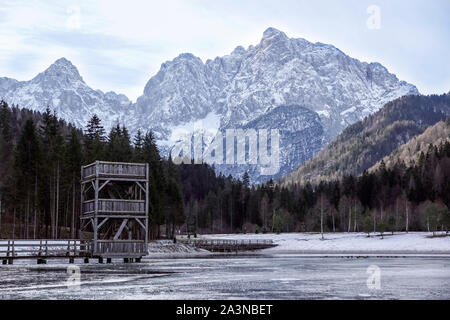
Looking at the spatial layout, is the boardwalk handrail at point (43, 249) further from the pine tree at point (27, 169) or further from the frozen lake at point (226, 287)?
the pine tree at point (27, 169)

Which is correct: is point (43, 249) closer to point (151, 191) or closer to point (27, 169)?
point (27, 169)

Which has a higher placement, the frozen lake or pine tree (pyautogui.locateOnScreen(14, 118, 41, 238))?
pine tree (pyautogui.locateOnScreen(14, 118, 41, 238))

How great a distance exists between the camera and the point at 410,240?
110m

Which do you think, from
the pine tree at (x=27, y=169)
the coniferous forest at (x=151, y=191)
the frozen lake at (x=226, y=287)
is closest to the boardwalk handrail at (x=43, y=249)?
the frozen lake at (x=226, y=287)

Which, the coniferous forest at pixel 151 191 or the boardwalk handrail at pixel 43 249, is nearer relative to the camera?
the boardwalk handrail at pixel 43 249

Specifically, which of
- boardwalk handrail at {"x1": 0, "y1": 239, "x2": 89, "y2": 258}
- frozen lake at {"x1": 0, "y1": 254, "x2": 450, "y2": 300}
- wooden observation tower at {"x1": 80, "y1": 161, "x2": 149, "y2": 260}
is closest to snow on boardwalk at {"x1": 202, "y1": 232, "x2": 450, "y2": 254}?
wooden observation tower at {"x1": 80, "y1": 161, "x2": 149, "y2": 260}

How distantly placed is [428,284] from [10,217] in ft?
327

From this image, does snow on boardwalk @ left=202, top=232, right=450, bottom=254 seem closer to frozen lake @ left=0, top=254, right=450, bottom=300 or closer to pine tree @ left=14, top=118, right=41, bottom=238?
pine tree @ left=14, top=118, right=41, bottom=238

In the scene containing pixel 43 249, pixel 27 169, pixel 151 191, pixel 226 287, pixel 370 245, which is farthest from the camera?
pixel 370 245

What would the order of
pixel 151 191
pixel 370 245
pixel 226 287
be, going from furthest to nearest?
pixel 370 245 → pixel 151 191 → pixel 226 287

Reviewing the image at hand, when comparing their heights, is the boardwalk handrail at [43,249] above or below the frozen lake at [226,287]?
above

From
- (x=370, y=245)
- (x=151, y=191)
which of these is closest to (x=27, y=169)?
(x=151, y=191)
